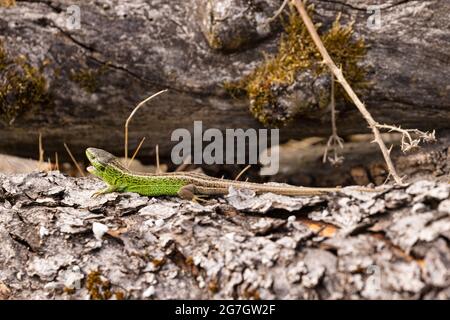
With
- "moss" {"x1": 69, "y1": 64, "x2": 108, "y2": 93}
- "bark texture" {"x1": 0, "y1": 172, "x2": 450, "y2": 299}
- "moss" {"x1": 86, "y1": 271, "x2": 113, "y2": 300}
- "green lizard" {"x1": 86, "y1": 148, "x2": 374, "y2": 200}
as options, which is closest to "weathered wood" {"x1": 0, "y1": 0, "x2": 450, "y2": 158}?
"moss" {"x1": 69, "y1": 64, "x2": 108, "y2": 93}

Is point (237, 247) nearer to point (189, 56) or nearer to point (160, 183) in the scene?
point (160, 183)

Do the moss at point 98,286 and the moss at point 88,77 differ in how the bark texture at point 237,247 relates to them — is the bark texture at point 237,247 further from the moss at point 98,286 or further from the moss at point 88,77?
the moss at point 88,77

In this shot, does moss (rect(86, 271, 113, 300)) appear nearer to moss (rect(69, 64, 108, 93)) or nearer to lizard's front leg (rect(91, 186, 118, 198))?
lizard's front leg (rect(91, 186, 118, 198))

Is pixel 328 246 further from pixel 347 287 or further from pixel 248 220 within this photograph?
pixel 248 220

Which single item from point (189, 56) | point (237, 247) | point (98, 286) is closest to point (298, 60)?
point (189, 56)

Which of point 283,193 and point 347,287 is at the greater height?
point 283,193

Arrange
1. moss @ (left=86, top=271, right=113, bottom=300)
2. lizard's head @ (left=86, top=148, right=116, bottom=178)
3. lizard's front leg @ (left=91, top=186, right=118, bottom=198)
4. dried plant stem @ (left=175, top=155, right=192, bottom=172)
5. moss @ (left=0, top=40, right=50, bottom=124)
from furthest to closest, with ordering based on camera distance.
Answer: dried plant stem @ (left=175, top=155, right=192, bottom=172) < moss @ (left=0, top=40, right=50, bottom=124) < lizard's head @ (left=86, top=148, right=116, bottom=178) < lizard's front leg @ (left=91, top=186, right=118, bottom=198) < moss @ (left=86, top=271, right=113, bottom=300)
